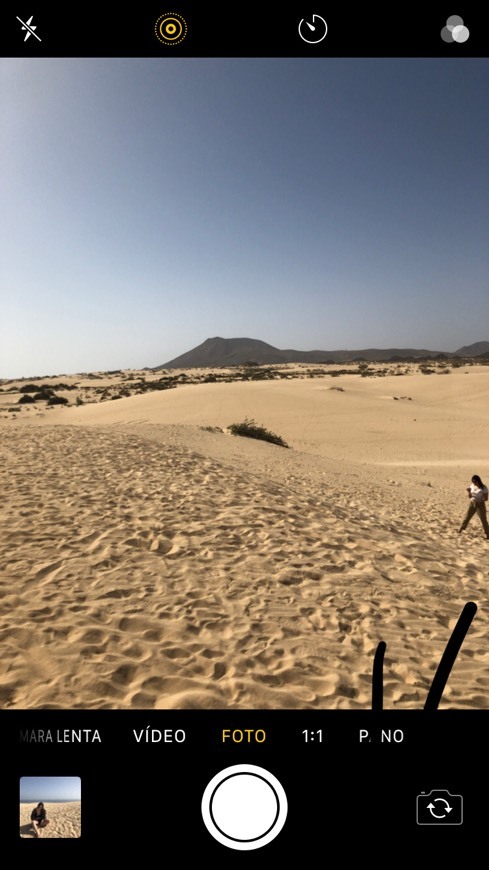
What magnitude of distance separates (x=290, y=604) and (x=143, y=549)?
92.9 inches

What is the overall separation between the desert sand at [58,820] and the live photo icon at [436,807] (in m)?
1.04

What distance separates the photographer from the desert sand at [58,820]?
1.25 meters

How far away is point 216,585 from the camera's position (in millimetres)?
5391

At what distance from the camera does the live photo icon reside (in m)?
1.36

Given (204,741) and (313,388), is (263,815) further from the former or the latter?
(313,388)

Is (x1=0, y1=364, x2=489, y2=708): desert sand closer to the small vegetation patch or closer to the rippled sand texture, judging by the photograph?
the rippled sand texture

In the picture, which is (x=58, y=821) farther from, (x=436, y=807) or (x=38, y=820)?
(x=436, y=807)
